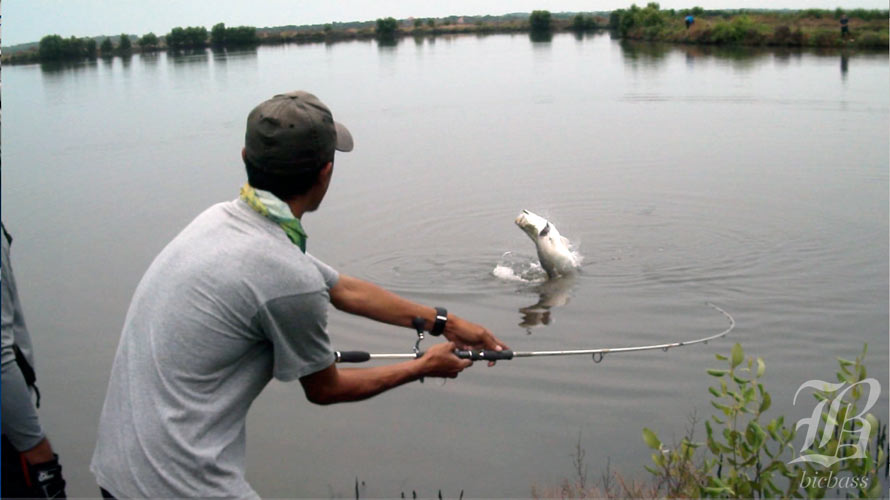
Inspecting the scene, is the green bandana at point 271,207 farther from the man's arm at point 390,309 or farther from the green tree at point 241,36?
the green tree at point 241,36

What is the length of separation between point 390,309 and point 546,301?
5.40m

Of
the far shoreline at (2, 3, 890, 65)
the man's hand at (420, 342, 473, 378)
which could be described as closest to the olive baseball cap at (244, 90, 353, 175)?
the man's hand at (420, 342, 473, 378)

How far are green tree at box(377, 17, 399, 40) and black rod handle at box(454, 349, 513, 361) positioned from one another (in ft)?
219

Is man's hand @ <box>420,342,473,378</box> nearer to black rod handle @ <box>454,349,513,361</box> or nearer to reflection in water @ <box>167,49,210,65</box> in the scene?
black rod handle @ <box>454,349,513,361</box>

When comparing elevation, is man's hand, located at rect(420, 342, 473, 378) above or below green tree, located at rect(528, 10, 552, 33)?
below

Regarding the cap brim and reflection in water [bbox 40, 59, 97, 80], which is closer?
the cap brim

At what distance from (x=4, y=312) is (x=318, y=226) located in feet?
27.8

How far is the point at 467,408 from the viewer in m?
6.53

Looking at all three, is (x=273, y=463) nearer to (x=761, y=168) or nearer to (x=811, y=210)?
(x=811, y=210)

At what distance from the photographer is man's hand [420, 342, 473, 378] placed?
3.44 metres

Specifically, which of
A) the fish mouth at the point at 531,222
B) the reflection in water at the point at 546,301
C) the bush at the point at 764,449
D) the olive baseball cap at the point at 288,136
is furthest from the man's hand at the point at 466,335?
the fish mouth at the point at 531,222

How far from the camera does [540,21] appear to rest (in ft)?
247

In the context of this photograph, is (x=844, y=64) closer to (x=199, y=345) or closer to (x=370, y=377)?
(x=370, y=377)

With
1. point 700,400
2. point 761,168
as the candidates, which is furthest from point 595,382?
point 761,168
